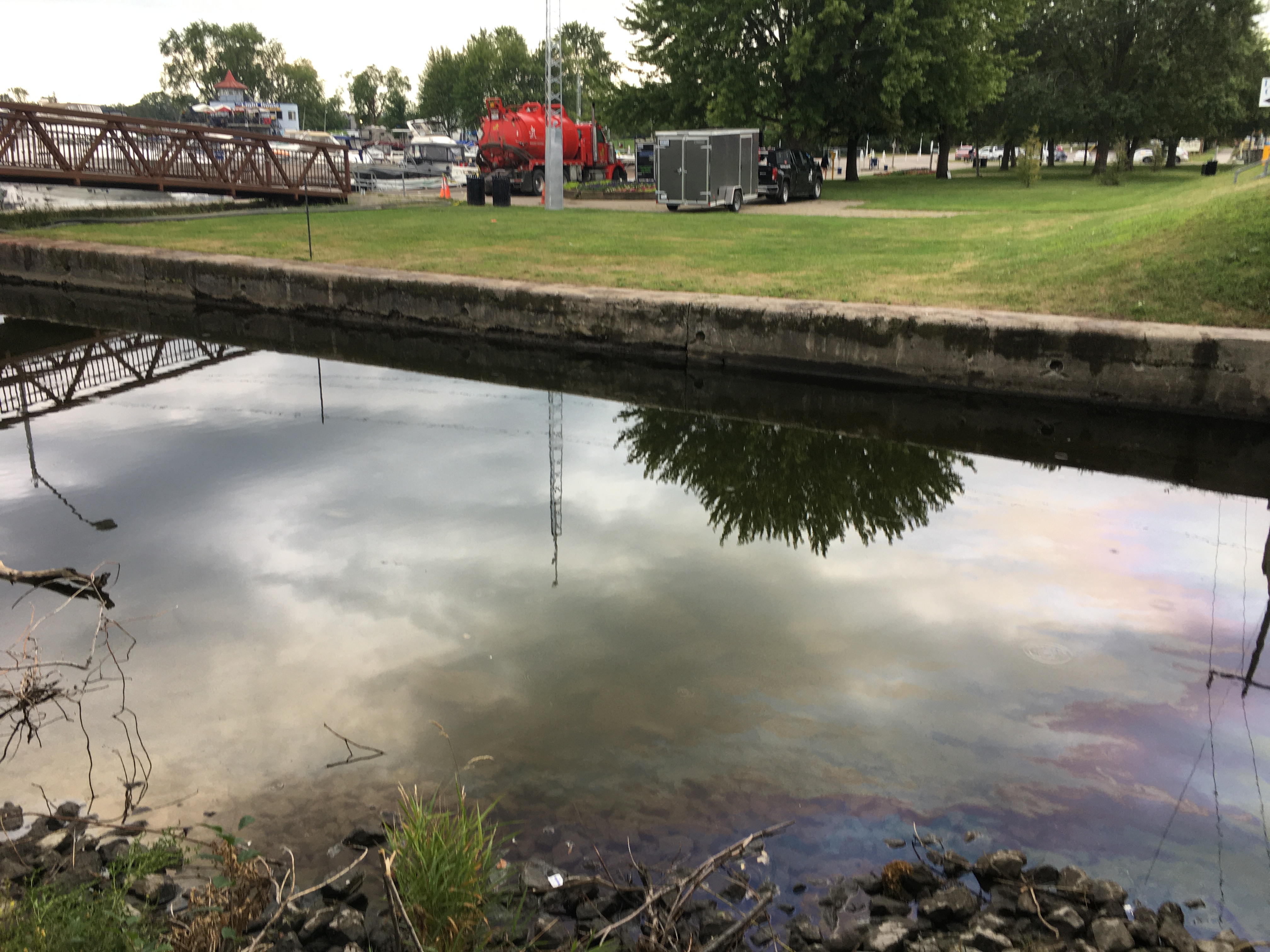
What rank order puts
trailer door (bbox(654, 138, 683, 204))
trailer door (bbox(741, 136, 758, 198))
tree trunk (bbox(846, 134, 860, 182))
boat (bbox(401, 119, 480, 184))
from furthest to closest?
tree trunk (bbox(846, 134, 860, 182)), boat (bbox(401, 119, 480, 184)), trailer door (bbox(741, 136, 758, 198)), trailer door (bbox(654, 138, 683, 204))

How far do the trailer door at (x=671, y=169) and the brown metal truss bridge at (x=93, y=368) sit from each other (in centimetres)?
1777

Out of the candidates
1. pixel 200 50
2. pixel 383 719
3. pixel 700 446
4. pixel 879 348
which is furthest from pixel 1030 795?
pixel 200 50

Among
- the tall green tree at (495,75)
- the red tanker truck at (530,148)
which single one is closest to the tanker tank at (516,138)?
the red tanker truck at (530,148)

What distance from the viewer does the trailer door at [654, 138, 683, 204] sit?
26.8 meters

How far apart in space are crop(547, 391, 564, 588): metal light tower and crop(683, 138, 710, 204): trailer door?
18955 mm

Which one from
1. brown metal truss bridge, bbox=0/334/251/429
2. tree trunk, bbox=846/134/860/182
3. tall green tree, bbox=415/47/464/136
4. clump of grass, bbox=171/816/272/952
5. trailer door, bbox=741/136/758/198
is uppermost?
tall green tree, bbox=415/47/464/136

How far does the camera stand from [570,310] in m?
10.3

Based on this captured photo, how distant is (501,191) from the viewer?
92.1ft

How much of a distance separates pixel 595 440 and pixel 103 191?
26.5 m

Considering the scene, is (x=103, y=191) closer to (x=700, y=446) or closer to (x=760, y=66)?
(x=760, y=66)

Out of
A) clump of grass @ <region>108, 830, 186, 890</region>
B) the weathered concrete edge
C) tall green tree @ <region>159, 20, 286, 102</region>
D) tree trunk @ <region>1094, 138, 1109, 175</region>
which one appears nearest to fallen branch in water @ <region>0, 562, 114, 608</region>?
clump of grass @ <region>108, 830, 186, 890</region>

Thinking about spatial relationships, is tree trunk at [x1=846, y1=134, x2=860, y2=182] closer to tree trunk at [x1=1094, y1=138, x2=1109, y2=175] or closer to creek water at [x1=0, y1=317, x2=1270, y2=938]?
tree trunk at [x1=1094, y1=138, x2=1109, y2=175]

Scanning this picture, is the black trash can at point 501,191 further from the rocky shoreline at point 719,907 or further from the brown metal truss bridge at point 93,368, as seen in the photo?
the rocky shoreline at point 719,907

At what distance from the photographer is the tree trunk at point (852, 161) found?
1742 inches
